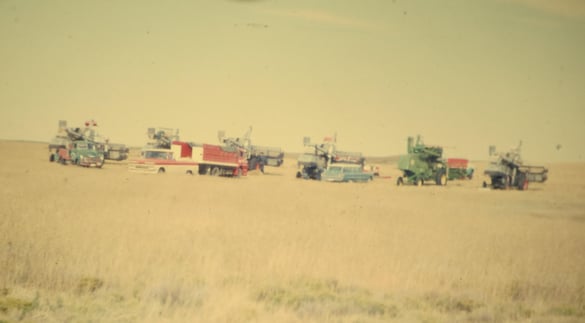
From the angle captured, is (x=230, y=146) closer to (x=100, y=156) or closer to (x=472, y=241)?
(x=100, y=156)

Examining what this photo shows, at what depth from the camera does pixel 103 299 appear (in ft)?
26.5

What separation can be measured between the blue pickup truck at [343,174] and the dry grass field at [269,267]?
27.6 m

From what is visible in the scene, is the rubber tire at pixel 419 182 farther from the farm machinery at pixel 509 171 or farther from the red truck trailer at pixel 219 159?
the red truck trailer at pixel 219 159

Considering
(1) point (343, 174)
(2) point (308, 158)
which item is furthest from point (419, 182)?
(2) point (308, 158)

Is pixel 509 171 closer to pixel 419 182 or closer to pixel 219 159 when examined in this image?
pixel 419 182

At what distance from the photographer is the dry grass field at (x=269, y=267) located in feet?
26.4

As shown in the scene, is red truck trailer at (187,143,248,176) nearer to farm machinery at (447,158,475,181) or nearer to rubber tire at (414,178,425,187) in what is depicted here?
rubber tire at (414,178,425,187)

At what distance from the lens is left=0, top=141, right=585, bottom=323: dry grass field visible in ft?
26.4

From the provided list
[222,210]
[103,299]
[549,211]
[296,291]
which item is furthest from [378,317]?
[549,211]

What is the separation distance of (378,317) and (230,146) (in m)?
40.3

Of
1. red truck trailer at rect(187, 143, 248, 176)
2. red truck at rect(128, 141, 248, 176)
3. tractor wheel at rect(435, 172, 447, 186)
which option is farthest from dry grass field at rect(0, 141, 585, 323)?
tractor wheel at rect(435, 172, 447, 186)

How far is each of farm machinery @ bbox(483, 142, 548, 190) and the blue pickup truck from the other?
10.9 m

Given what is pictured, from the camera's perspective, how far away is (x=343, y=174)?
47250 millimetres

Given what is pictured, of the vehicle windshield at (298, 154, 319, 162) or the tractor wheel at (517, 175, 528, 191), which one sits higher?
the vehicle windshield at (298, 154, 319, 162)
